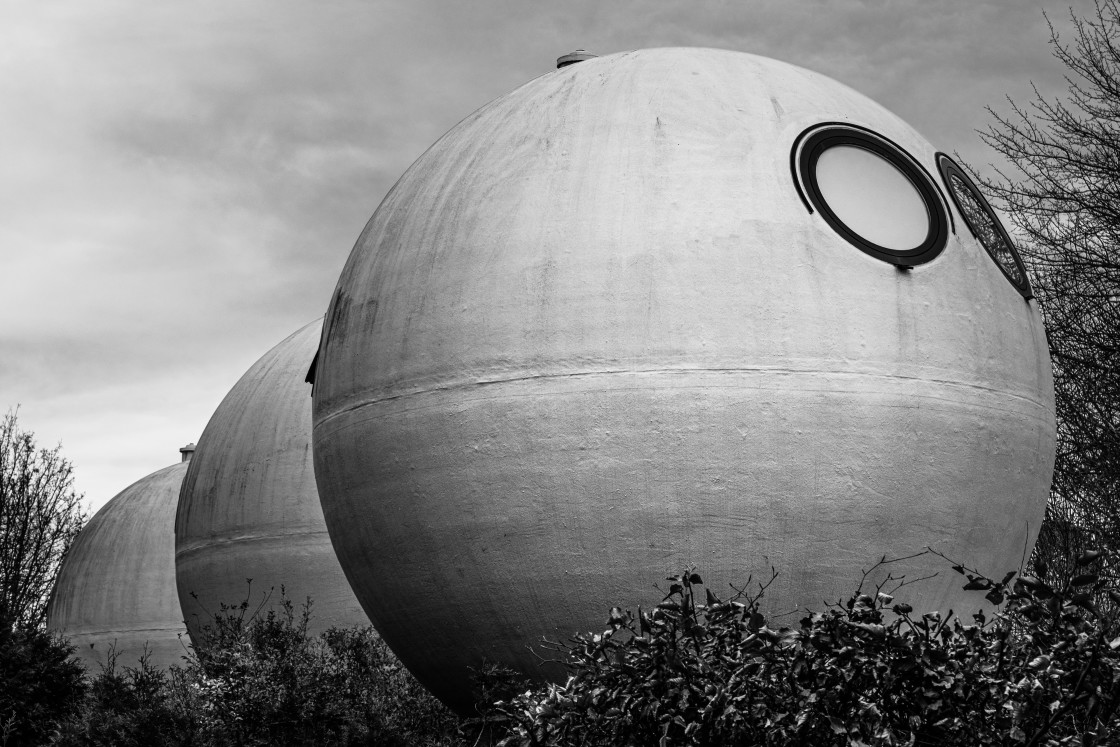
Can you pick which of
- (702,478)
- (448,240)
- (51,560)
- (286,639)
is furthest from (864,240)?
(51,560)

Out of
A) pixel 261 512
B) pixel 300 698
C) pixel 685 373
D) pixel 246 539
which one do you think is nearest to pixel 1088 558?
pixel 685 373

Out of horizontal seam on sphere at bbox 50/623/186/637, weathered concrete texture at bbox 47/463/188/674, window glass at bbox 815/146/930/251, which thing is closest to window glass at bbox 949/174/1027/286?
window glass at bbox 815/146/930/251

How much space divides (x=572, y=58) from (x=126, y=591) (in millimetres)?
14315

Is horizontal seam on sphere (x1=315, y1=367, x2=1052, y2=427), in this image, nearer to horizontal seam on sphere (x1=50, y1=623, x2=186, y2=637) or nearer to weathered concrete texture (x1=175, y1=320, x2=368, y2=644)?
weathered concrete texture (x1=175, y1=320, x2=368, y2=644)

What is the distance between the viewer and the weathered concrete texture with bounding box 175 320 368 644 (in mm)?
14914

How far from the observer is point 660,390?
8102mm

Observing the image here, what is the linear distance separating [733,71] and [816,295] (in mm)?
2450

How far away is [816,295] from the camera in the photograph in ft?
27.2

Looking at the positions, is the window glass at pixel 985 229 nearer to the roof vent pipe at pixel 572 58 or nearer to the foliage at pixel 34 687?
the roof vent pipe at pixel 572 58

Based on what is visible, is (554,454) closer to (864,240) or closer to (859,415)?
(859,415)

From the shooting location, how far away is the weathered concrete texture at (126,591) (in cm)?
2138

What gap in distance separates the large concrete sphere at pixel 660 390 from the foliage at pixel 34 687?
10.3 metres

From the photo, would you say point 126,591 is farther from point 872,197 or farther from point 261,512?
point 872,197

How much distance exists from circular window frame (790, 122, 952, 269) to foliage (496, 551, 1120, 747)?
3.36 meters
